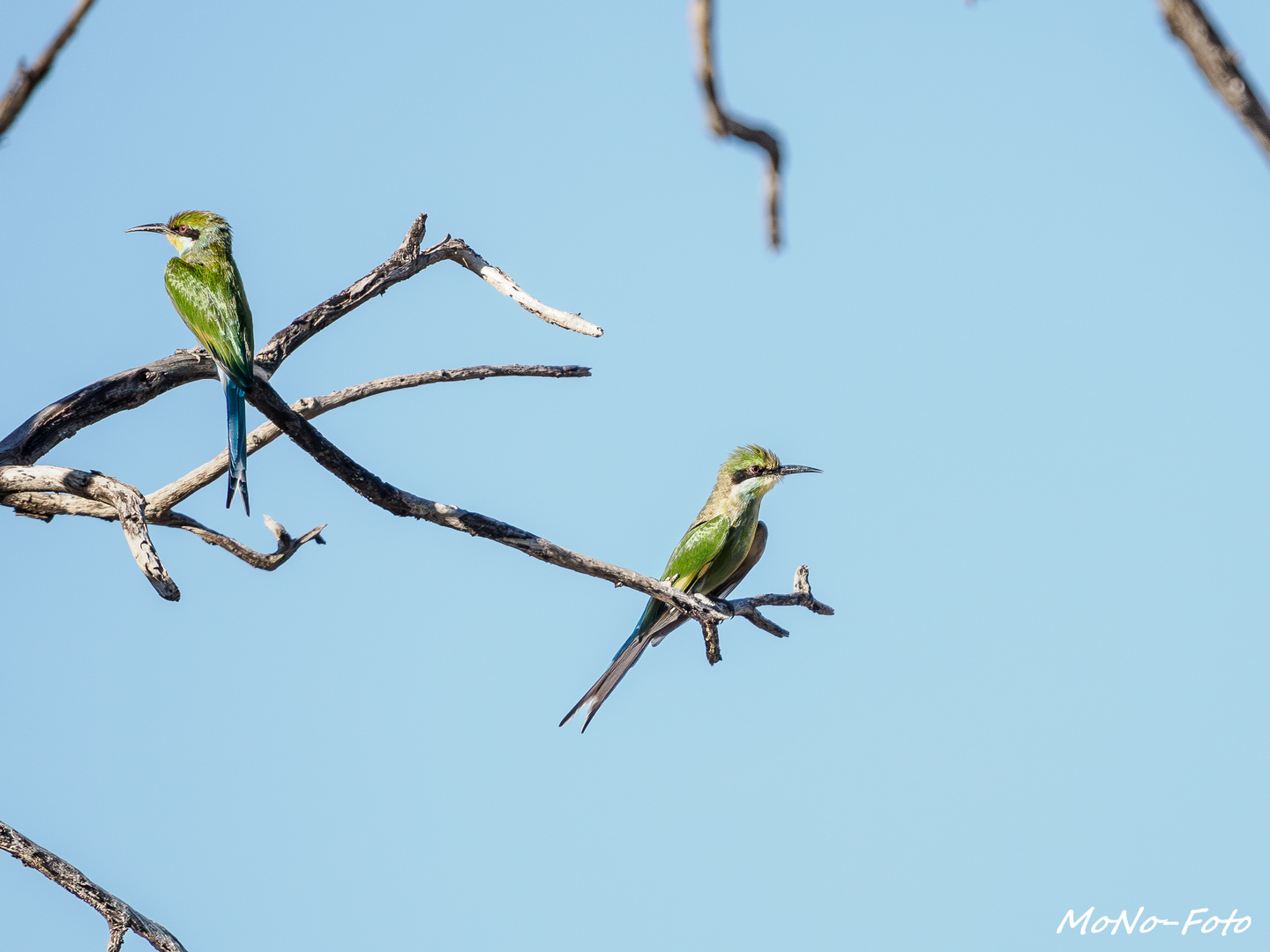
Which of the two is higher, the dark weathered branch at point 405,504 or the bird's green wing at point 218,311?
the bird's green wing at point 218,311

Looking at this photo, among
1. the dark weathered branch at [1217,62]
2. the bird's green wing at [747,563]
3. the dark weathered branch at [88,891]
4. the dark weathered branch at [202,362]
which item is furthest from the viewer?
the bird's green wing at [747,563]

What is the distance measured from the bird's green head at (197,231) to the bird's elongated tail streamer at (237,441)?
1.34 meters

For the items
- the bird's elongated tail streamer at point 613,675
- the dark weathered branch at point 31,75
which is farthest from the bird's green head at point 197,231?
the dark weathered branch at point 31,75

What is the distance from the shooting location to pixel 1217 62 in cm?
123

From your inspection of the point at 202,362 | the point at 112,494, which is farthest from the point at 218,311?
the point at 112,494

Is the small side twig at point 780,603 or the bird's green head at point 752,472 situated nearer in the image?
the small side twig at point 780,603

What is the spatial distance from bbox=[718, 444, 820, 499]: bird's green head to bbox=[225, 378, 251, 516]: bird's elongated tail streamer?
2531 millimetres

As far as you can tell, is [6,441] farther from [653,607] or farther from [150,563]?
[653,607]

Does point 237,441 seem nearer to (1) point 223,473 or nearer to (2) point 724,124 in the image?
(1) point 223,473

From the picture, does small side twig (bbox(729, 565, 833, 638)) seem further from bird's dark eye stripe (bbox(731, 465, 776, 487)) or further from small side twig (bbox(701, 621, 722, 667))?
bird's dark eye stripe (bbox(731, 465, 776, 487))

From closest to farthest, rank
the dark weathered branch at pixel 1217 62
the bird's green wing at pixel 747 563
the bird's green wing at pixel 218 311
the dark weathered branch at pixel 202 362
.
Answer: the dark weathered branch at pixel 1217 62, the dark weathered branch at pixel 202 362, the bird's green wing at pixel 218 311, the bird's green wing at pixel 747 563

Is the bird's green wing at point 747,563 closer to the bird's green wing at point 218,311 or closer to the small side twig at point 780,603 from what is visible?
the small side twig at point 780,603

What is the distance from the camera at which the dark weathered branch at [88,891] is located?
359 cm

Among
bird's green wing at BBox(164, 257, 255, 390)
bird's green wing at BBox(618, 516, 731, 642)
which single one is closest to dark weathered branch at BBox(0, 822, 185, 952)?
bird's green wing at BBox(164, 257, 255, 390)
